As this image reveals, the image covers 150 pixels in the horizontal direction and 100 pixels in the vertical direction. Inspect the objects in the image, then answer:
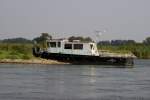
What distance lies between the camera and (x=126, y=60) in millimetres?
84125

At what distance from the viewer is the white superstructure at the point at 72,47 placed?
3238 inches

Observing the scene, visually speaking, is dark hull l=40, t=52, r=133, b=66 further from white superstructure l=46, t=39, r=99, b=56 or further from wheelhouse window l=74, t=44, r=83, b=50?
wheelhouse window l=74, t=44, r=83, b=50

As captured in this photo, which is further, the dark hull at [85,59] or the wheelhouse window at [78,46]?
the wheelhouse window at [78,46]

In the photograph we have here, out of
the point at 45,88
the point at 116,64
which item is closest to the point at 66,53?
the point at 116,64

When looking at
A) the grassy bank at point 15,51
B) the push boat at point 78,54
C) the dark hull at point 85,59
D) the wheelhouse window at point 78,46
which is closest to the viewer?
the dark hull at point 85,59

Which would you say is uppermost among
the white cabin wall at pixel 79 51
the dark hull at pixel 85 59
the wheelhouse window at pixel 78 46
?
the wheelhouse window at pixel 78 46

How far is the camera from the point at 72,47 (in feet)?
272

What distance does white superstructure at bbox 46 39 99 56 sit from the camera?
8225 cm

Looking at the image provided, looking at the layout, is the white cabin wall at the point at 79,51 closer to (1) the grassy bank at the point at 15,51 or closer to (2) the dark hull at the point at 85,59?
(2) the dark hull at the point at 85,59

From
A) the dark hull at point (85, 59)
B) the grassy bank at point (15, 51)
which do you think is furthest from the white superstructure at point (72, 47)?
the grassy bank at point (15, 51)

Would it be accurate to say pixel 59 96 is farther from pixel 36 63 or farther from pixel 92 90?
pixel 36 63

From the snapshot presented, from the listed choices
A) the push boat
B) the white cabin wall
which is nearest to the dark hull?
the push boat

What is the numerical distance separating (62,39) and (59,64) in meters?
4.43

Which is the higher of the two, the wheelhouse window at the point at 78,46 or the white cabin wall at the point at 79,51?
the wheelhouse window at the point at 78,46
